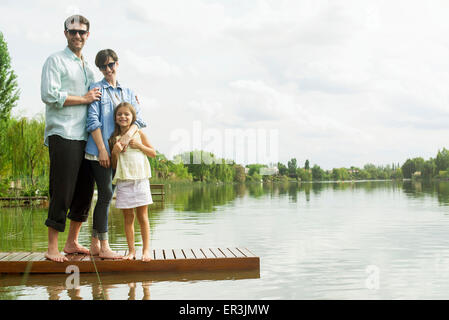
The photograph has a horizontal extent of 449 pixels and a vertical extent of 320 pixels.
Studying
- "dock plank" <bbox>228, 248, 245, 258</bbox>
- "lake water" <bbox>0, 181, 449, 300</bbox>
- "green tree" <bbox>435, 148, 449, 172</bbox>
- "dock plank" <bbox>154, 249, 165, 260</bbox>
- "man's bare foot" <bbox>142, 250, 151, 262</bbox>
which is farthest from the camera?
"green tree" <bbox>435, 148, 449, 172</bbox>

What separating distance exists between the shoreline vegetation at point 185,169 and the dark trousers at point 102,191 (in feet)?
23.4

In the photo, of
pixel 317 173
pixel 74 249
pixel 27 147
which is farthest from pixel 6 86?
pixel 317 173

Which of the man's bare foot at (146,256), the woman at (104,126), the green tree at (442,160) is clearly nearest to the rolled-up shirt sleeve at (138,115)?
the woman at (104,126)

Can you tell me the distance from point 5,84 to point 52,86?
26073 millimetres

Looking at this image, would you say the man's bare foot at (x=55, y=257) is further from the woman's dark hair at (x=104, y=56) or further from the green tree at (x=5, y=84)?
the green tree at (x=5, y=84)

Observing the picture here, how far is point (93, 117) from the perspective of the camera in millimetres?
4477

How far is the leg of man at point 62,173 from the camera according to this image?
444 cm

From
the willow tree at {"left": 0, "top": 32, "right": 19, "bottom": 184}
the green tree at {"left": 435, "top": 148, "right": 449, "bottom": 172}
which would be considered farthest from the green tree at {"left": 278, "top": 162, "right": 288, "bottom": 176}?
the willow tree at {"left": 0, "top": 32, "right": 19, "bottom": 184}

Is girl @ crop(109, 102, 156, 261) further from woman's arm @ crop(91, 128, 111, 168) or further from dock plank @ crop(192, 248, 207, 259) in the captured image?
dock plank @ crop(192, 248, 207, 259)

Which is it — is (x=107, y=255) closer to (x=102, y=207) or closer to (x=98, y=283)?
(x=98, y=283)

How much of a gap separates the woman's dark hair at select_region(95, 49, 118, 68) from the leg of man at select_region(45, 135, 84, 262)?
725mm

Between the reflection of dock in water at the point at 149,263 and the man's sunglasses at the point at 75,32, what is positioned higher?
the man's sunglasses at the point at 75,32

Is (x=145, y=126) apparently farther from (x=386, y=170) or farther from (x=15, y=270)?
(x=386, y=170)

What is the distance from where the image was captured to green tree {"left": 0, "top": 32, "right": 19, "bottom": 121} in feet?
91.5
